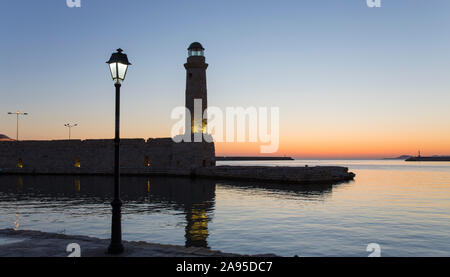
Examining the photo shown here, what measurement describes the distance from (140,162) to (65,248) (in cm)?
3990

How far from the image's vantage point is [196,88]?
4125cm

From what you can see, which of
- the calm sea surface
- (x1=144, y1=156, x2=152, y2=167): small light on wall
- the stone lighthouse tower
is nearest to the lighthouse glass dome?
the stone lighthouse tower

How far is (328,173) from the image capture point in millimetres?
38969

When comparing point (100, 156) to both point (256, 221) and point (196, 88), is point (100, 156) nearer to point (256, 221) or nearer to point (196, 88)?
point (196, 88)

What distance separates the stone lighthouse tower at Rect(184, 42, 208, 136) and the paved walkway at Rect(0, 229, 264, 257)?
3295 centimetres

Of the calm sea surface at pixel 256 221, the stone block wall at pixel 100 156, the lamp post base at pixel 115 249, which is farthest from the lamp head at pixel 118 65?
the stone block wall at pixel 100 156

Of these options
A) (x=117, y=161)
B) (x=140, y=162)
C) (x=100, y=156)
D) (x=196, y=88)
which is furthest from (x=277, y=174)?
(x=117, y=161)

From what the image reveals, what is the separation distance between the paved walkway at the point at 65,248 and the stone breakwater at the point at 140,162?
29.5 m

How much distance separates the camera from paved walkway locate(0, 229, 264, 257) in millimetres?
6848

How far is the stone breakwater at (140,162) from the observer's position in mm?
38513
